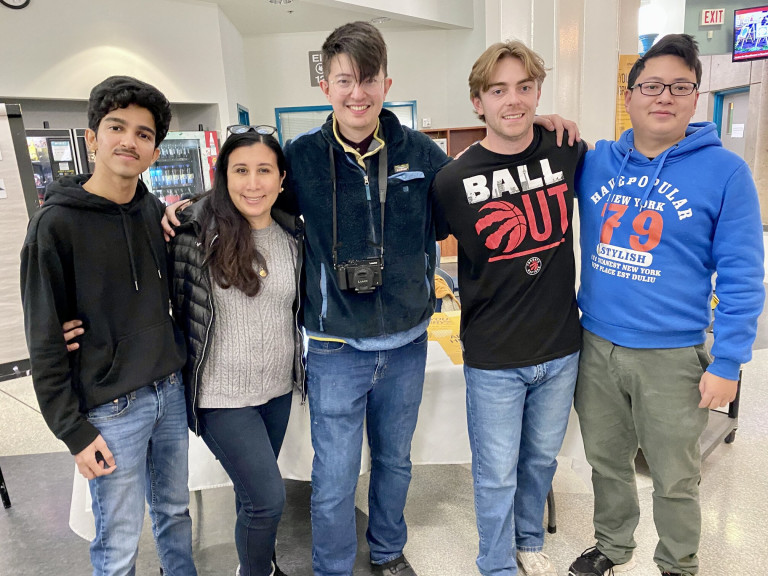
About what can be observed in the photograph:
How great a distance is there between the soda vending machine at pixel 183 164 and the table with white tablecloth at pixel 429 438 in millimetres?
5097

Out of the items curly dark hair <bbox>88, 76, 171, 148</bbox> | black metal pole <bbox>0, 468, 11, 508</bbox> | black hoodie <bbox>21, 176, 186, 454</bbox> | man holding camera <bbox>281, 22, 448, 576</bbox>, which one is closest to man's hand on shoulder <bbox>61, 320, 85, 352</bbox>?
black hoodie <bbox>21, 176, 186, 454</bbox>

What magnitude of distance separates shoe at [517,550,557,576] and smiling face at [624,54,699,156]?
1457mm

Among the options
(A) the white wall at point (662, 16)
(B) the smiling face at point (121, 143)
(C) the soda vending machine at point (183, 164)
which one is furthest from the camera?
(C) the soda vending machine at point (183, 164)

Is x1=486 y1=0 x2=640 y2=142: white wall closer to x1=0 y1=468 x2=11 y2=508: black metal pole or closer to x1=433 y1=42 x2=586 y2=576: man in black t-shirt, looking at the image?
x1=433 y1=42 x2=586 y2=576: man in black t-shirt

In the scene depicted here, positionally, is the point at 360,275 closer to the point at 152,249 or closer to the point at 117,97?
the point at 152,249

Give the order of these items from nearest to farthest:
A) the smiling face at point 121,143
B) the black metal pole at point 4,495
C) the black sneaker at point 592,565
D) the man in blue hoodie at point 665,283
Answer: the smiling face at point 121,143, the man in blue hoodie at point 665,283, the black sneaker at point 592,565, the black metal pole at point 4,495

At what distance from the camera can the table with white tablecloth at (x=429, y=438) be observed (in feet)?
6.35

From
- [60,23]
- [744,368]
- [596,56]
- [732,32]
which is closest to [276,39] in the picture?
[60,23]

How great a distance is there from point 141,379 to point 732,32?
8.22m

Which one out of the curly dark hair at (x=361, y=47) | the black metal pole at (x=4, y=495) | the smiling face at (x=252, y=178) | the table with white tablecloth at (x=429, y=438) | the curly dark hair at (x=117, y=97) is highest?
the curly dark hair at (x=361, y=47)

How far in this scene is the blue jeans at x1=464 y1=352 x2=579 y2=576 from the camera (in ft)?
5.36

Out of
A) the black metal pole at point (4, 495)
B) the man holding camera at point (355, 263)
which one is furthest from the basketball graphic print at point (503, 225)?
the black metal pole at point (4, 495)

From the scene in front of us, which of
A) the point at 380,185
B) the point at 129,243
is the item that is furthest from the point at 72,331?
the point at 380,185

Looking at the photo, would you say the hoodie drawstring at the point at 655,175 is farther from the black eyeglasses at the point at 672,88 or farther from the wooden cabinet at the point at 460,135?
the wooden cabinet at the point at 460,135
